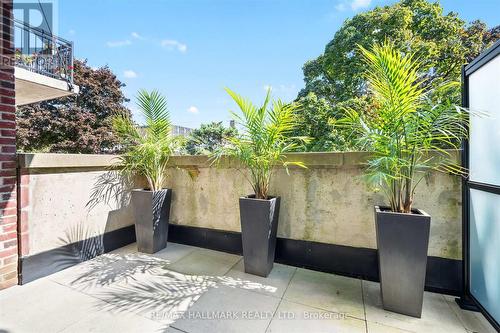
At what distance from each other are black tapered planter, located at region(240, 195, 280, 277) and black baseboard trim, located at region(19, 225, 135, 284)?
191 cm

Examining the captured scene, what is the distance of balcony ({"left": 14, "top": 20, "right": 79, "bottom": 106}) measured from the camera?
422 cm

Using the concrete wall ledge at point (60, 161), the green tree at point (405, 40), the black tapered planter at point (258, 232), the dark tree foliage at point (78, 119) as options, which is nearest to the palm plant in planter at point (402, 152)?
the black tapered planter at point (258, 232)

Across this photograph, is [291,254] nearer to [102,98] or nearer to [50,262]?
[50,262]

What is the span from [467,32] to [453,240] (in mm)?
11398

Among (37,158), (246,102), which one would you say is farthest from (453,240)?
(37,158)

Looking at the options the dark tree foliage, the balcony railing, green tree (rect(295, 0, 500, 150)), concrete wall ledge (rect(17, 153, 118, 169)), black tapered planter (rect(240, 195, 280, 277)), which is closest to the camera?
concrete wall ledge (rect(17, 153, 118, 169))

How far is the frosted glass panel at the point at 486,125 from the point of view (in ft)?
5.09

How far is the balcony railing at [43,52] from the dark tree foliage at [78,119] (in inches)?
233

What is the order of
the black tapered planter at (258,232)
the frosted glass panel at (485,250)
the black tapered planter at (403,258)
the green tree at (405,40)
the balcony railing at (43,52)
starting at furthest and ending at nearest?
1. the green tree at (405,40)
2. the balcony railing at (43,52)
3. the black tapered planter at (258,232)
4. the black tapered planter at (403,258)
5. the frosted glass panel at (485,250)

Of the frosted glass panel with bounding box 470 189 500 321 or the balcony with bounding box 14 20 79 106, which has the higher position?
the balcony with bounding box 14 20 79 106

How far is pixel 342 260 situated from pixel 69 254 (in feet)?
9.96

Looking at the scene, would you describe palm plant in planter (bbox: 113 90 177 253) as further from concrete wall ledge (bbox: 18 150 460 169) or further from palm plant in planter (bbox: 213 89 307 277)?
palm plant in planter (bbox: 213 89 307 277)

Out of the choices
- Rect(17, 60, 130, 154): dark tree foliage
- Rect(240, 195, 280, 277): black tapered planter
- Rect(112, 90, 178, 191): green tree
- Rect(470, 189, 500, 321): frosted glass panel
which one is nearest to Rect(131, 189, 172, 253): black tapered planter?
Rect(112, 90, 178, 191): green tree

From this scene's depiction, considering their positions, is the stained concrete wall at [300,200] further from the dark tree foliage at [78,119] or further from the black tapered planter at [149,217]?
the dark tree foliage at [78,119]
